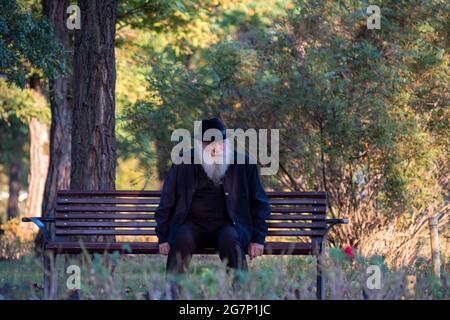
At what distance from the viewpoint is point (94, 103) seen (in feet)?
31.3

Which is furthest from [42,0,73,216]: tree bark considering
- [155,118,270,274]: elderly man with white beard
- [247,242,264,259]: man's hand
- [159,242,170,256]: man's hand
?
[247,242,264,259]: man's hand

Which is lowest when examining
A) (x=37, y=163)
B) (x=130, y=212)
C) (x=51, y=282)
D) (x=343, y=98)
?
(x=51, y=282)

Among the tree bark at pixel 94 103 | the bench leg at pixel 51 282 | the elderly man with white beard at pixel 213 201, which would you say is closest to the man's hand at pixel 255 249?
the elderly man with white beard at pixel 213 201

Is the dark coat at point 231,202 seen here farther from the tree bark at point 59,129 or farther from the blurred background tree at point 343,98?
the tree bark at point 59,129

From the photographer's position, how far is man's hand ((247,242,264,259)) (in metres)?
7.77

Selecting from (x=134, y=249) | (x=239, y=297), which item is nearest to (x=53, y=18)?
(x=134, y=249)

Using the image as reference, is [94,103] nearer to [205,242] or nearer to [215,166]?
[215,166]

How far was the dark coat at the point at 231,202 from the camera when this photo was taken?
7.82 metres

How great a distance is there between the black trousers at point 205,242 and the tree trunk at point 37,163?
12.2 meters

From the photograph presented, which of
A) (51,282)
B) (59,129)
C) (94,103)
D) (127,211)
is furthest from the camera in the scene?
(59,129)

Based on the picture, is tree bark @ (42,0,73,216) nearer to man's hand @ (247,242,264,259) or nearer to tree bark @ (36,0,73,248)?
tree bark @ (36,0,73,248)

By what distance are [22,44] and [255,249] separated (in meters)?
4.13

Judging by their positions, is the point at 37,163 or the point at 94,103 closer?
the point at 94,103

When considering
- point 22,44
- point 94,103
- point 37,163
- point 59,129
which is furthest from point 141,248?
point 37,163
